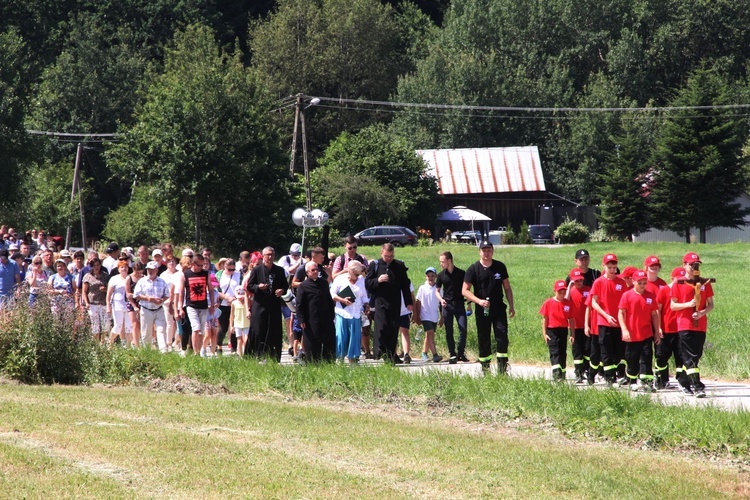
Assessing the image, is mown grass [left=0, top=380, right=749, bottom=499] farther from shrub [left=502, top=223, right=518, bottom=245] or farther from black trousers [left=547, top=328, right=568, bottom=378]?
shrub [left=502, top=223, right=518, bottom=245]

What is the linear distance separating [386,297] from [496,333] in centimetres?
243

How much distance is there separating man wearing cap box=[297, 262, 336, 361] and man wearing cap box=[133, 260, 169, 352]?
136 inches

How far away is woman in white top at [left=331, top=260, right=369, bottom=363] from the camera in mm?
17062

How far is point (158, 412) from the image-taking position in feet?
39.5

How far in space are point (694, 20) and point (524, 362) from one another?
72291 mm

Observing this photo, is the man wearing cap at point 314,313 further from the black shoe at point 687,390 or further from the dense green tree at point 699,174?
the dense green tree at point 699,174

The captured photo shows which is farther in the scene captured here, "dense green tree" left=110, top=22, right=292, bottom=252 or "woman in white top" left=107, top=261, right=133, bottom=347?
"dense green tree" left=110, top=22, right=292, bottom=252

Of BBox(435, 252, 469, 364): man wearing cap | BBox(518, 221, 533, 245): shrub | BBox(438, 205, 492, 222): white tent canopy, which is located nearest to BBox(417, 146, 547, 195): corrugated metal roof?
BBox(438, 205, 492, 222): white tent canopy

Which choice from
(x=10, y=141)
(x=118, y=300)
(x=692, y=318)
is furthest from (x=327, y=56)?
(x=692, y=318)

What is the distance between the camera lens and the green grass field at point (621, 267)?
57.5 feet

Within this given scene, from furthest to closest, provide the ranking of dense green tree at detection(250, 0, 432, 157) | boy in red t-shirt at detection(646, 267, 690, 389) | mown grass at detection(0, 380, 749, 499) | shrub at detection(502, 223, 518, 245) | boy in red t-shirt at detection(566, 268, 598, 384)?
dense green tree at detection(250, 0, 432, 157), shrub at detection(502, 223, 518, 245), boy in red t-shirt at detection(566, 268, 598, 384), boy in red t-shirt at detection(646, 267, 690, 389), mown grass at detection(0, 380, 749, 499)

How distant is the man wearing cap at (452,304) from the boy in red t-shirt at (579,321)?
3207mm

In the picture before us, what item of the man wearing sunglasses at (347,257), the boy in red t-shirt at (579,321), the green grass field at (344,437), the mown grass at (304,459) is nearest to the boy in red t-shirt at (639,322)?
the boy in red t-shirt at (579,321)

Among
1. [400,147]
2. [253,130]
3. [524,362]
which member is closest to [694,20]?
[400,147]
